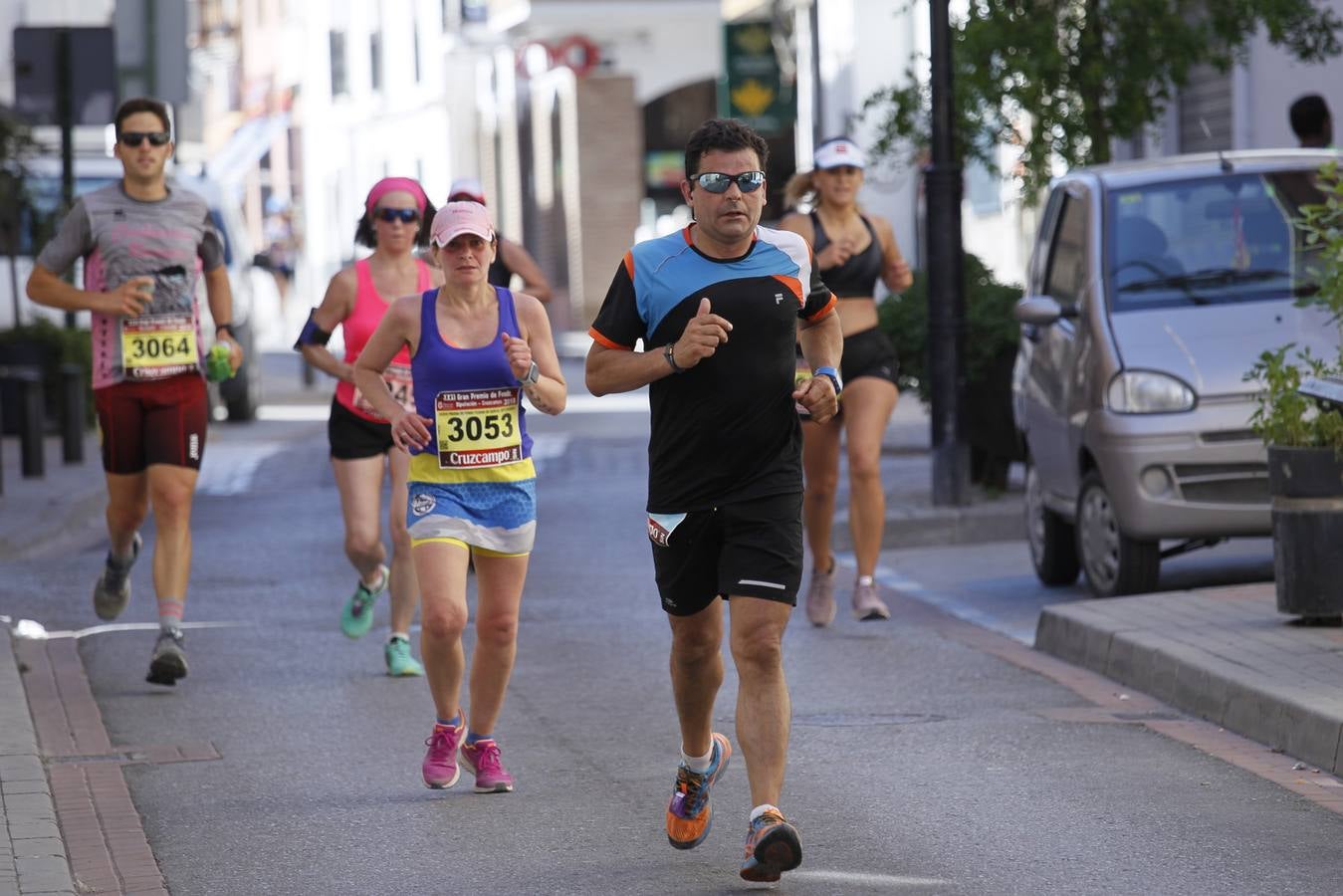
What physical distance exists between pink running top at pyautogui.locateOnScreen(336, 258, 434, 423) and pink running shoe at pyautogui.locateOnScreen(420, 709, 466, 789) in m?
2.08

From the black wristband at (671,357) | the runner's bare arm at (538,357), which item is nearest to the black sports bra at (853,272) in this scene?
the runner's bare arm at (538,357)

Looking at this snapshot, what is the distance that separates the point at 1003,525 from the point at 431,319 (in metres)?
7.51

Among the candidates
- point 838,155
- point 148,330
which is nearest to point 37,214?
point 838,155

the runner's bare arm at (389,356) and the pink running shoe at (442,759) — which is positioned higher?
the runner's bare arm at (389,356)

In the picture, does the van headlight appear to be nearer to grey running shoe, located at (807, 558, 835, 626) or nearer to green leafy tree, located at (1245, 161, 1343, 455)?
green leafy tree, located at (1245, 161, 1343, 455)

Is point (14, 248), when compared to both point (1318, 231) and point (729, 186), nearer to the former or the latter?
point (1318, 231)

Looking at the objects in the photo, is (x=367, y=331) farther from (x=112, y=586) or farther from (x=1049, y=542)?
(x=1049, y=542)

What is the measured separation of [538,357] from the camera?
7.87 m

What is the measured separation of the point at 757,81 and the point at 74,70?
12.8 meters

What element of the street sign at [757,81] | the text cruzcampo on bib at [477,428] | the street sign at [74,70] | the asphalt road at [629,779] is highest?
the street sign at [757,81]

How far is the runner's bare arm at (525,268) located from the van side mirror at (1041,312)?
82.6 inches

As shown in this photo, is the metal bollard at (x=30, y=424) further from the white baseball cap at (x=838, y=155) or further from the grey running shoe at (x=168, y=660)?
the grey running shoe at (x=168, y=660)

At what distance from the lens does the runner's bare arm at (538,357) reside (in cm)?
756

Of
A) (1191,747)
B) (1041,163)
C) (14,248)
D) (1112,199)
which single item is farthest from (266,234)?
(1191,747)
